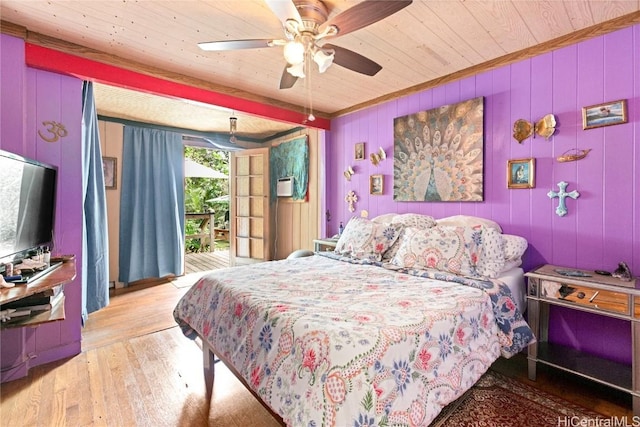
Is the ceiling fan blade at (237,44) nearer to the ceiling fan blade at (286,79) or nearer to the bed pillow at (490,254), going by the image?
the ceiling fan blade at (286,79)

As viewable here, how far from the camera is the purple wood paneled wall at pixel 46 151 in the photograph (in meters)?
2.00

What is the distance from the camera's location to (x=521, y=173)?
241cm

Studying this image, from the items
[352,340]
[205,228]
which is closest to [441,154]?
[352,340]

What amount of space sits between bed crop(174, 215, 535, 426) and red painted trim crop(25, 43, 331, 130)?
178 centimetres

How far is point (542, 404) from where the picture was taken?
1.76 metres

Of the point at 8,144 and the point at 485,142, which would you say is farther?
the point at 485,142

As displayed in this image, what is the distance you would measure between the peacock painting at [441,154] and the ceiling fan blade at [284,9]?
5.87 ft

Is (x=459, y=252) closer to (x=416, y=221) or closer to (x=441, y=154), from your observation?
(x=416, y=221)

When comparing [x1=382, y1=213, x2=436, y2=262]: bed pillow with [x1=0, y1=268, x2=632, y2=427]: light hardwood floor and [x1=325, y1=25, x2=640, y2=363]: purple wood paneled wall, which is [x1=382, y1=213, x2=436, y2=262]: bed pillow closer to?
[x1=325, y1=25, x2=640, y2=363]: purple wood paneled wall

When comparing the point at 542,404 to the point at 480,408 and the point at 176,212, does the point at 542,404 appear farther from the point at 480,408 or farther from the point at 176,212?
the point at 176,212

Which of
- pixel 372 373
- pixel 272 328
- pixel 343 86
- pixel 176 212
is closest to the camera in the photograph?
pixel 372 373

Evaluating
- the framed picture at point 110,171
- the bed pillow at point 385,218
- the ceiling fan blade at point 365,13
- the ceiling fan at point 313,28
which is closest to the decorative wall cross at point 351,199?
the bed pillow at point 385,218

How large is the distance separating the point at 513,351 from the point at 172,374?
2.20 metres

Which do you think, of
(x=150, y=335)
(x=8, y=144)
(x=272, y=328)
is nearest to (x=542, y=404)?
(x=272, y=328)
